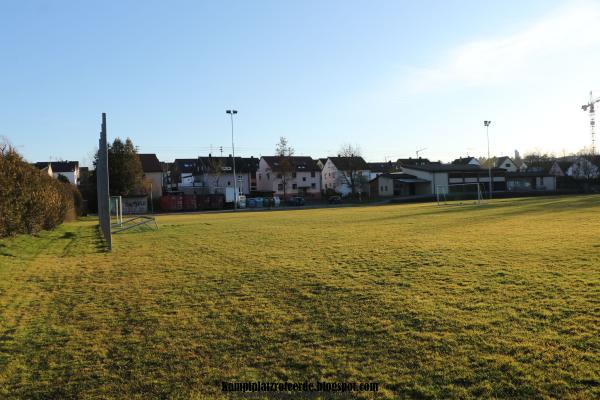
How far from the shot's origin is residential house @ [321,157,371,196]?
8488cm

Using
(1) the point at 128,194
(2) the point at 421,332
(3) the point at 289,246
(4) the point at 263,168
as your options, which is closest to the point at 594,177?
(4) the point at 263,168

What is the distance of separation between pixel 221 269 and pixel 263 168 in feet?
278

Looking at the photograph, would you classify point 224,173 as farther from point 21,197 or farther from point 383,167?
point 21,197

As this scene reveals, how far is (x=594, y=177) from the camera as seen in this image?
301 ft

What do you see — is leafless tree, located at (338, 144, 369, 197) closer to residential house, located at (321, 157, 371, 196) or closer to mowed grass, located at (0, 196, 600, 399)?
residential house, located at (321, 157, 371, 196)

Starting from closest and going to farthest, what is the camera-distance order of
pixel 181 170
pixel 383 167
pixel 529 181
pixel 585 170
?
pixel 529 181, pixel 585 170, pixel 181 170, pixel 383 167

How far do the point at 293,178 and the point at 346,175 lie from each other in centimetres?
1057

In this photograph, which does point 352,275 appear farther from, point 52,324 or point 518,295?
point 52,324

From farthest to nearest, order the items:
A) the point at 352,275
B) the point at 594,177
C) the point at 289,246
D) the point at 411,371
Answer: the point at 594,177 < the point at 289,246 < the point at 352,275 < the point at 411,371

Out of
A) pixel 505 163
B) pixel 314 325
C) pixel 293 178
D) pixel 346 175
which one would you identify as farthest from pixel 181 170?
pixel 314 325

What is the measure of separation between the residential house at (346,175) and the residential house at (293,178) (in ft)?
10.8

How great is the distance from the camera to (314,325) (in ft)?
19.2

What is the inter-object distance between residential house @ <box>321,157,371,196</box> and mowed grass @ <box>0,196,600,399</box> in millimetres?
72237

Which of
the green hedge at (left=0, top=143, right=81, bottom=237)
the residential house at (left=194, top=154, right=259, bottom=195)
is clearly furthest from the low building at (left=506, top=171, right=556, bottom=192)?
the green hedge at (left=0, top=143, right=81, bottom=237)
